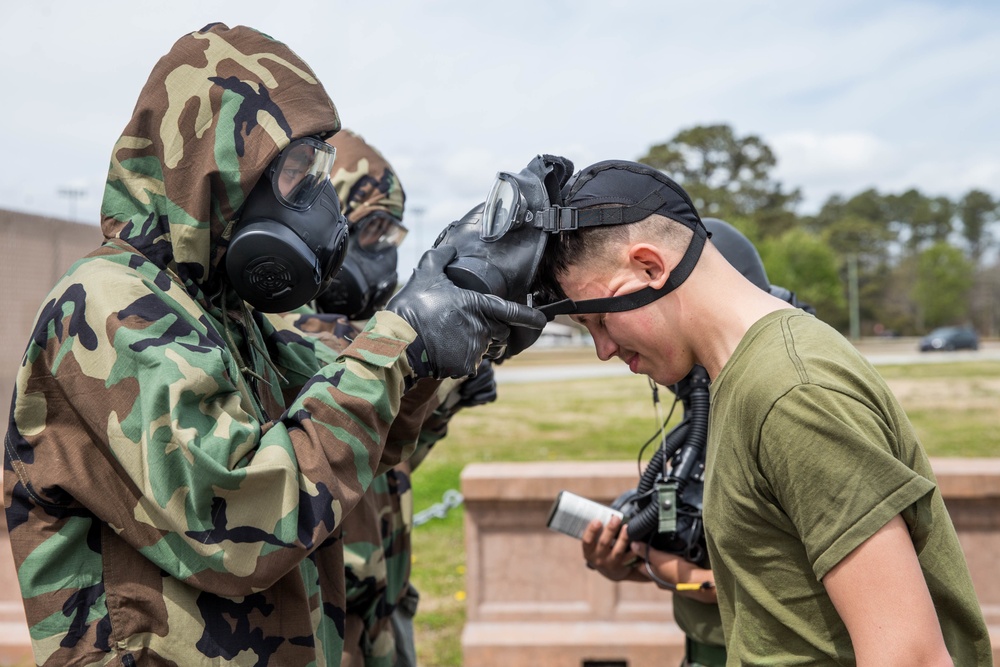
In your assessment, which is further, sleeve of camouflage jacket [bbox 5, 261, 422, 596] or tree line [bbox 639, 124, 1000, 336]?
tree line [bbox 639, 124, 1000, 336]

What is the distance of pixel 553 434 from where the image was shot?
1317cm

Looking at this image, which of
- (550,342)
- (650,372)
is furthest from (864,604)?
(550,342)

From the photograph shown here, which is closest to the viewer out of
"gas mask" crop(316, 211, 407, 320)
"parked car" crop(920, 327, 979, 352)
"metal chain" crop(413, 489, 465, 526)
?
"gas mask" crop(316, 211, 407, 320)

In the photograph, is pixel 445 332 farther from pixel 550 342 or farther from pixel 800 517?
pixel 550 342

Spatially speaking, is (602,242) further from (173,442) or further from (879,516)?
(173,442)

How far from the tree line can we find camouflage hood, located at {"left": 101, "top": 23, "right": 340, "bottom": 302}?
6196cm

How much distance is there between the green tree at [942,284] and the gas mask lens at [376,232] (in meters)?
75.1

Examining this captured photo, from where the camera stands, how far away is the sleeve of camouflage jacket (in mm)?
1615

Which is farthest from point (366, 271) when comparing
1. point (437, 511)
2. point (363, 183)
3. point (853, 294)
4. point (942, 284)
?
point (942, 284)

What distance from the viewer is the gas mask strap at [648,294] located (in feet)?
6.31

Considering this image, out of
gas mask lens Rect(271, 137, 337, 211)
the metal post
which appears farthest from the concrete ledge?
the metal post

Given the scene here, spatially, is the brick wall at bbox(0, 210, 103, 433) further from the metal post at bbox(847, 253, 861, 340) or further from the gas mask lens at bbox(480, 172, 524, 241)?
the metal post at bbox(847, 253, 861, 340)

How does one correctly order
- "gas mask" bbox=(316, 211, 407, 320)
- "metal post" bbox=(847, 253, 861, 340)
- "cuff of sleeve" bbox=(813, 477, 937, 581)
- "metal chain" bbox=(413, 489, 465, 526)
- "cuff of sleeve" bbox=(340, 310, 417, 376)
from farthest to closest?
"metal post" bbox=(847, 253, 861, 340)
"metal chain" bbox=(413, 489, 465, 526)
"gas mask" bbox=(316, 211, 407, 320)
"cuff of sleeve" bbox=(340, 310, 417, 376)
"cuff of sleeve" bbox=(813, 477, 937, 581)

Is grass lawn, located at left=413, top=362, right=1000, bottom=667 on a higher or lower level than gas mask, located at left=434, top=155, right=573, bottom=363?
lower
